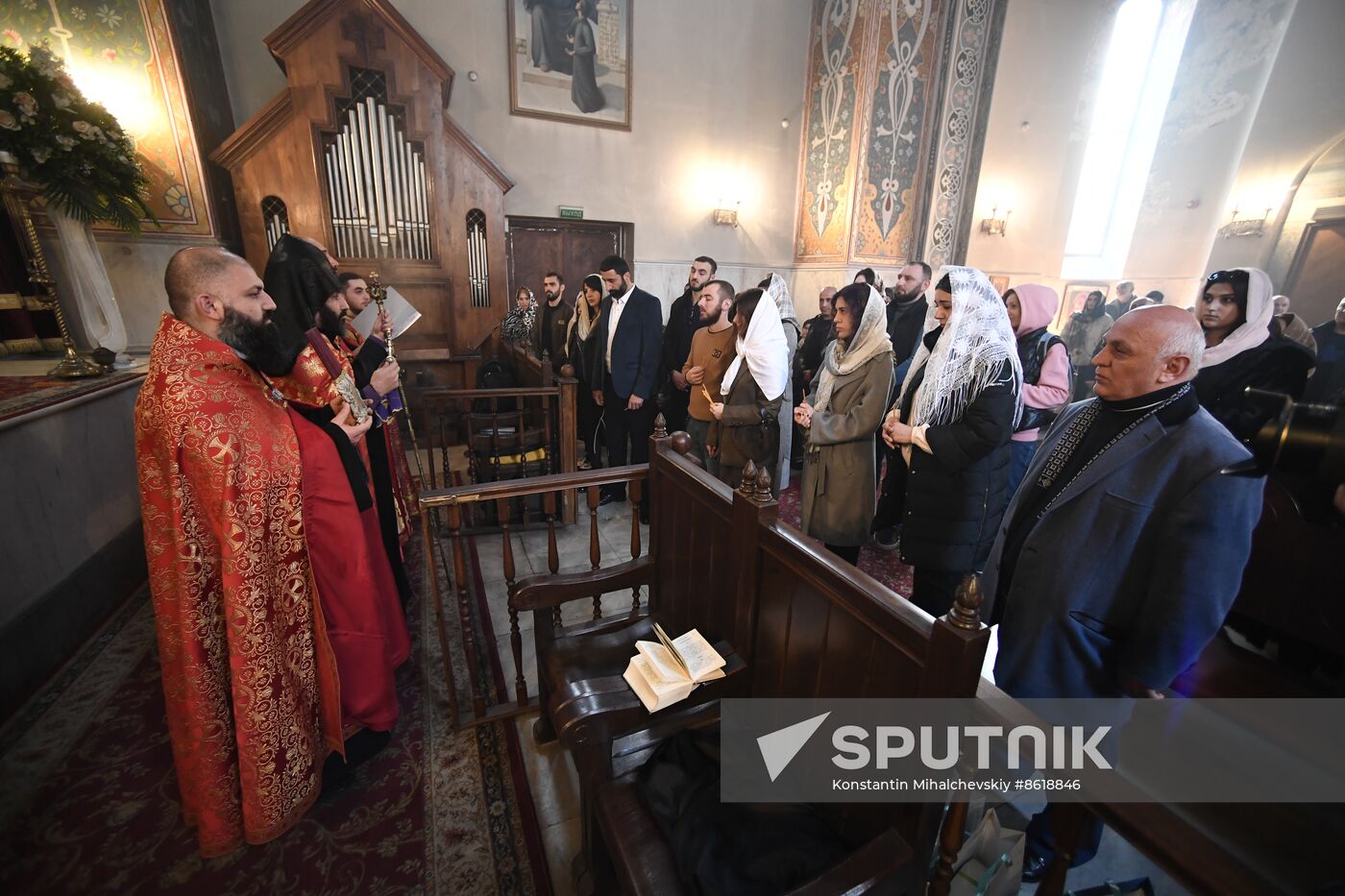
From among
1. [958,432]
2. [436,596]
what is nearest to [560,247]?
[436,596]

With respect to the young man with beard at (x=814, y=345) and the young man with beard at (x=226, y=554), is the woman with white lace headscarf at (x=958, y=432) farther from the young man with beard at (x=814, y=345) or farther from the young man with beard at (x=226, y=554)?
the young man with beard at (x=814, y=345)

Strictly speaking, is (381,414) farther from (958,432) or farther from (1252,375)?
(1252,375)

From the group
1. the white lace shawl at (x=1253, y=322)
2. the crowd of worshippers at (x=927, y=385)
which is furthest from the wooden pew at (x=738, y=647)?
the white lace shawl at (x=1253, y=322)

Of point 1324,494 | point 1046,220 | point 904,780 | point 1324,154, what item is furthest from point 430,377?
point 1324,154

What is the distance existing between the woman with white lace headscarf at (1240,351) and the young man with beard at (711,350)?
222 cm

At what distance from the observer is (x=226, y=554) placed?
1379 mm

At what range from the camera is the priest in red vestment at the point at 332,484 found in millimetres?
1634

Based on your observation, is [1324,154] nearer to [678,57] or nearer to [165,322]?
[678,57]

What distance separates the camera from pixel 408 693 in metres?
2.19

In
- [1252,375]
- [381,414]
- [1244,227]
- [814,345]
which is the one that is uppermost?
[1244,227]

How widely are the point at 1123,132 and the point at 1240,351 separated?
9.02 m

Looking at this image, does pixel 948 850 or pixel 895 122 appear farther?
pixel 895 122

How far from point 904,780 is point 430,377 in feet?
17.8

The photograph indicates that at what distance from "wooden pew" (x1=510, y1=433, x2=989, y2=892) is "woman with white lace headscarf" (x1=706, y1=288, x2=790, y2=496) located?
99 centimetres
